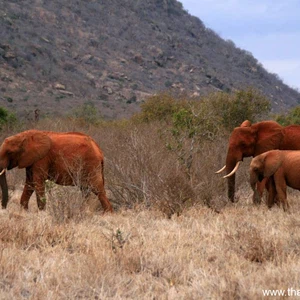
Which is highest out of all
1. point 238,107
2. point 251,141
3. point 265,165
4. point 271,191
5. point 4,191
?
point 238,107

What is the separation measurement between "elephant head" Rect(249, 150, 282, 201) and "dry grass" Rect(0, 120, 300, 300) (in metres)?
0.63

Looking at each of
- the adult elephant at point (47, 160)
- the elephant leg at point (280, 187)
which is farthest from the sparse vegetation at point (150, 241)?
the adult elephant at point (47, 160)

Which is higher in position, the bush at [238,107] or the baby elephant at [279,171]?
the bush at [238,107]

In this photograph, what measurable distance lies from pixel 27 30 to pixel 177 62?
17574 millimetres

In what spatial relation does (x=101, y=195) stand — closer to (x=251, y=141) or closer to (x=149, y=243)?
(x=251, y=141)

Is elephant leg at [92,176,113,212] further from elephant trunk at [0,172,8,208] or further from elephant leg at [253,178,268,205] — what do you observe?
elephant leg at [253,178,268,205]

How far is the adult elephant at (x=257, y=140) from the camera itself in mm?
12680

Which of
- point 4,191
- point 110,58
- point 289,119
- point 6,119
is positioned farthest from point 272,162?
point 110,58

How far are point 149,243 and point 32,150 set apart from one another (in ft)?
16.1

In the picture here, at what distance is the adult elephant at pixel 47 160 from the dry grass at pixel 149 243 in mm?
460

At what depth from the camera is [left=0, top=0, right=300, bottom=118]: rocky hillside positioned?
1972 inches

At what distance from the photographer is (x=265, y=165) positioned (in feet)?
36.5

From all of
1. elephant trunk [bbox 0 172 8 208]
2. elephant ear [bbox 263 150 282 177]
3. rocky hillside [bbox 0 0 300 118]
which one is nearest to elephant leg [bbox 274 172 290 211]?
elephant ear [bbox 263 150 282 177]

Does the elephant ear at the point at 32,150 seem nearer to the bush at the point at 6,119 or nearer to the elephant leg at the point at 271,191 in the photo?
the elephant leg at the point at 271,191
